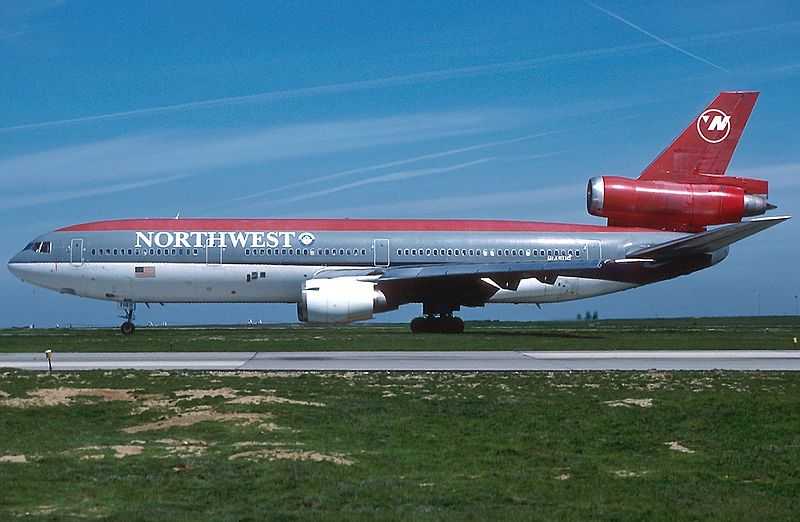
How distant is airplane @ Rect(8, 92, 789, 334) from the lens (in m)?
38.2

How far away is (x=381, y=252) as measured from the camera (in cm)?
3922

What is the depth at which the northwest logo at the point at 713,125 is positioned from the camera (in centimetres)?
4072

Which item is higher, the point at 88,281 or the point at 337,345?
the point at 88,281

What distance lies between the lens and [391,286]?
3750cm

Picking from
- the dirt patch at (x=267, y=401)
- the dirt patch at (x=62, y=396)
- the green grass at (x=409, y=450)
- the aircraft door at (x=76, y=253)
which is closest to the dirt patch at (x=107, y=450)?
the green grass at (x=409, y=450)

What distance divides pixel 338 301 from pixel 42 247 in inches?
542

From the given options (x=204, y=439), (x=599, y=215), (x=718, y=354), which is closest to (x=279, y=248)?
(x=599, y=215)

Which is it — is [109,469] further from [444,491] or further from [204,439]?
[444,491]

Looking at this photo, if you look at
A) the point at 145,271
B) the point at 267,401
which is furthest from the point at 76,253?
the point at 267,401

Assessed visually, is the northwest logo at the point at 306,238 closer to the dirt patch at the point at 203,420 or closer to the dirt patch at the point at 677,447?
the dirt patch at the point at 203,420

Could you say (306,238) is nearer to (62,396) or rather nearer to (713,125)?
(713,125)

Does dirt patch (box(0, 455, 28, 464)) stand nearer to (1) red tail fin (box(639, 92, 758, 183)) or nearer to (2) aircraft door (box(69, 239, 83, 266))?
(2) aircraft door (box(69, 239, 83, 266))

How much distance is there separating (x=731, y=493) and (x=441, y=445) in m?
3.85

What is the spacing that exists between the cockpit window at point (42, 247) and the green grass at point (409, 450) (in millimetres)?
20839
